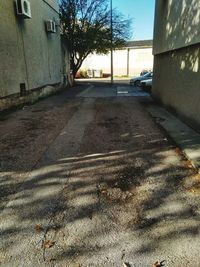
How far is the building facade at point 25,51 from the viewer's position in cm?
915

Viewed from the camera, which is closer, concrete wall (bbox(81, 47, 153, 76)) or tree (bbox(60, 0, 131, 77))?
tree (bbox(60, 0, 131, 77))

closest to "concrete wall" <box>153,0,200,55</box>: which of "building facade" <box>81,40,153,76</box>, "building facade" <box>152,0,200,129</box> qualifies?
"building facade" <box>152,0,200,129</box>

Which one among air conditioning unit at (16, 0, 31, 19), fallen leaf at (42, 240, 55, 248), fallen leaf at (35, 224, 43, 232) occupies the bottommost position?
fallen leaf at (42, 240, 55, 248)

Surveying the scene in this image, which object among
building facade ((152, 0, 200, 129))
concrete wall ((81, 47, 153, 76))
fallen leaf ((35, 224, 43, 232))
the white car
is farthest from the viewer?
concrete wall ((81, 47, 153, 76))

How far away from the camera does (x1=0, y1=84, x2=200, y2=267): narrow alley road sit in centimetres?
244

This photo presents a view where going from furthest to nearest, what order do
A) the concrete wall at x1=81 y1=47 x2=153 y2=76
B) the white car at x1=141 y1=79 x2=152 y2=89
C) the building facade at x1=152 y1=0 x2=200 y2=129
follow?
1. the concrete wall at x1=81 y1=47 x2=153 y2=76
2. the white car at x1=141 y1=79 x2=152 y2=89
3. the building facade at x1=152 y1=0 x2=200 y2=129

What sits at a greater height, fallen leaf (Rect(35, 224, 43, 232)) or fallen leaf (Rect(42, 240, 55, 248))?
fallen leaf (Rect(35, 224, 43, 232))

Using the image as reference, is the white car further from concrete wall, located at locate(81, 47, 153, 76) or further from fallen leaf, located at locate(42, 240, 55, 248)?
concrete wall, located at locate(81, 47, 153, 76)

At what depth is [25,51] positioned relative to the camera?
11.0 m

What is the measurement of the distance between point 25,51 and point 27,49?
323 millimetres

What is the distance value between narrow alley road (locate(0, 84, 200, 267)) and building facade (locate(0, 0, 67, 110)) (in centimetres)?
409

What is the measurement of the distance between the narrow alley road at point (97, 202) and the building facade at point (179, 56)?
6.28 feet

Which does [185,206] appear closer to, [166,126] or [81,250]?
[81,250]

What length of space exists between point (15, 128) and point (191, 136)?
4.98m
